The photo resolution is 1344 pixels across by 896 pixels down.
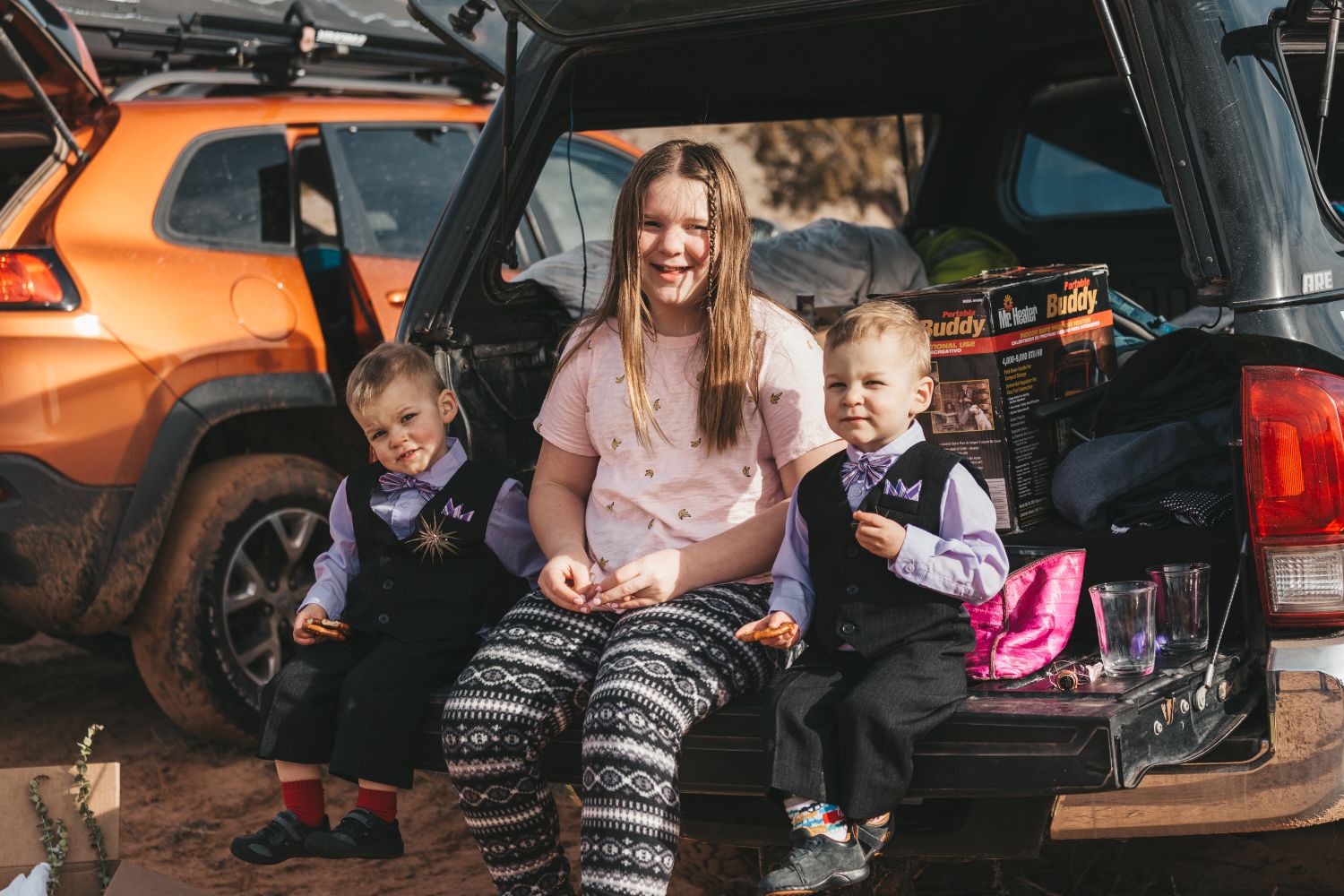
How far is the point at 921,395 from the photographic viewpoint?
281cm

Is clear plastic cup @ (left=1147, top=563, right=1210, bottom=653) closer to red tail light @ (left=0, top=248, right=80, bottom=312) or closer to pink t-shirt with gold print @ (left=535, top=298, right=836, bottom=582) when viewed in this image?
pink t-shirt with gold print @ (left=535, top=298, right=836, bottom=582)

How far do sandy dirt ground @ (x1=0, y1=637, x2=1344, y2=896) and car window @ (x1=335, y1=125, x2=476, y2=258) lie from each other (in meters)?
1.87

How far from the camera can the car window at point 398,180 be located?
17.6 ft

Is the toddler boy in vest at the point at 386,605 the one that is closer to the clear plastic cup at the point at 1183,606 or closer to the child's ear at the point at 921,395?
the child's ear at the point at 921,395

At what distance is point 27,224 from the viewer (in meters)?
4.54

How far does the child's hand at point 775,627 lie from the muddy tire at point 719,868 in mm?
1191

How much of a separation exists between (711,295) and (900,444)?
Answer: 571 millimetres

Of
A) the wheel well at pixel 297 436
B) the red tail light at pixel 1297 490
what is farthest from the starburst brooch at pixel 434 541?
the wheel well at pixel 297 436

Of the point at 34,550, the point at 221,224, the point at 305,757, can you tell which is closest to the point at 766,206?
the point at 221,224

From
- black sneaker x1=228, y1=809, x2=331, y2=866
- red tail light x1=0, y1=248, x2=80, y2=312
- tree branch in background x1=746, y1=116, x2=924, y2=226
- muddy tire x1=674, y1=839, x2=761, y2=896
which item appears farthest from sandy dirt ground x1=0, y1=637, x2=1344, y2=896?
tree branch in background x1=746, y1=116, x2=924, y2=226

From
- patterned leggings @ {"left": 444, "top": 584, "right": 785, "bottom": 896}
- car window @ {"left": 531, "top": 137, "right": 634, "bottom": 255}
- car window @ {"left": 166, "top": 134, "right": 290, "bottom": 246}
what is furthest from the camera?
car window @ {"left": 531, "top": 137, "right": 634, "bottom": 255}

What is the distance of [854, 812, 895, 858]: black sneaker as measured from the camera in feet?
8.46

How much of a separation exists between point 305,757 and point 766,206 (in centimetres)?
1018

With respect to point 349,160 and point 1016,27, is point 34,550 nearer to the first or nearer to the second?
point 349,160
